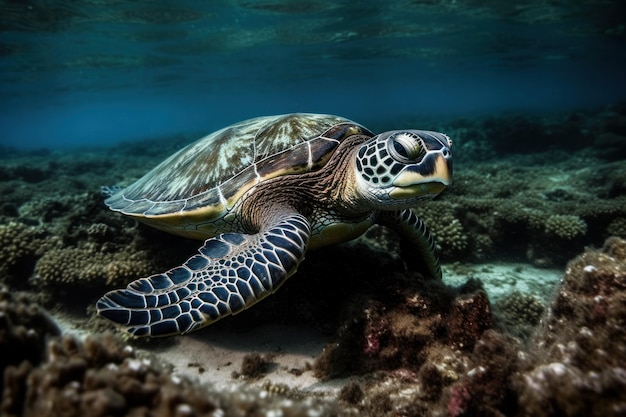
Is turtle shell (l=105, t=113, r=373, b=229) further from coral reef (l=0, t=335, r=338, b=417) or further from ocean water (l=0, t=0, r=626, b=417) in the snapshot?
coral reef (l=0, t=335, r=338, b=417)

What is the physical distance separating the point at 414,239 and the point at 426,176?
1.23m

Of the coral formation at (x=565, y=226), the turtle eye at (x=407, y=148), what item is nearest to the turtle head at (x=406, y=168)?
the turtle eye at (x=407, y=148)

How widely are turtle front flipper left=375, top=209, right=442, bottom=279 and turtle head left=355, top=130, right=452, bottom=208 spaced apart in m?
0.73

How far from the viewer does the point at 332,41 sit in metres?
21.3

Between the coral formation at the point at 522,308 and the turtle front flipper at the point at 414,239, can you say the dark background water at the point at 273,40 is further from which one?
the coral formation at the point at 522,308

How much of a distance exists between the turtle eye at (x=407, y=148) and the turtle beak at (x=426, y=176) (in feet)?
0.20

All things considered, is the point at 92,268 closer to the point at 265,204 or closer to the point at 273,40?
the point at 265,204

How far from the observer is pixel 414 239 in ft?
11.8

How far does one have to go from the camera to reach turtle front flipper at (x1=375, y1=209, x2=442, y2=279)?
354 cm

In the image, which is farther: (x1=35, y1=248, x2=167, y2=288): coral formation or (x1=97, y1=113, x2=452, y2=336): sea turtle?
(x1=35, y1=248, x2=167, y2=288): coral formation

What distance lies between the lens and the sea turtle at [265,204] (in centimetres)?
221

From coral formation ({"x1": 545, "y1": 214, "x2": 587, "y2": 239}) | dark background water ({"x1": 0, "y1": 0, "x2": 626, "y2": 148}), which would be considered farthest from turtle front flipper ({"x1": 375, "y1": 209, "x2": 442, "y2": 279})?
dark background water ({"x1": 0, "y1": 0, "x2": 626, "y2": 148})

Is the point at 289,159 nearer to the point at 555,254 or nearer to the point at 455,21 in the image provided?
the point at 555,254

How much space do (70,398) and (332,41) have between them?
910 inches
